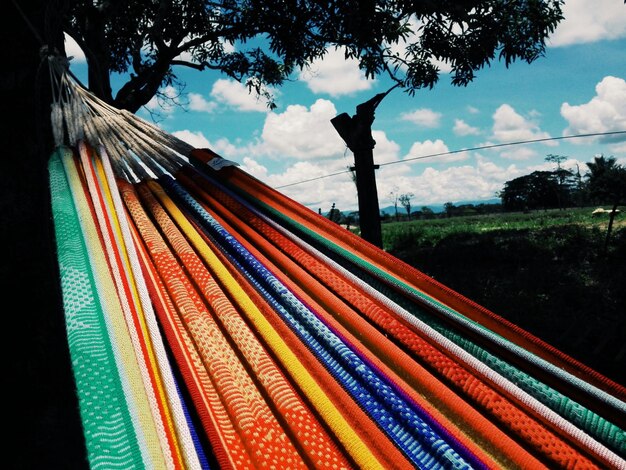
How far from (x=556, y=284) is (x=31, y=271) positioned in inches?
195

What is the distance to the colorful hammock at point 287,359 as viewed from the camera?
60cm

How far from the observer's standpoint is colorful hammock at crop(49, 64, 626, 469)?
0.60 metres

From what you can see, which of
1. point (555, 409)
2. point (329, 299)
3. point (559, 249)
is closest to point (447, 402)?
point (555, 409)

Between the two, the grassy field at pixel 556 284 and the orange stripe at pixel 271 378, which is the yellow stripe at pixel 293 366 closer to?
the orange stripe at pixel 271 378

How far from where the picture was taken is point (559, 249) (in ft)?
22.7

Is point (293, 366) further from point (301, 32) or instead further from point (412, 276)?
point (301, 32)

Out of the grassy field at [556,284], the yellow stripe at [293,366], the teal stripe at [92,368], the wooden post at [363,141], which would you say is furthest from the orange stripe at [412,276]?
the grassy field at [556,284]

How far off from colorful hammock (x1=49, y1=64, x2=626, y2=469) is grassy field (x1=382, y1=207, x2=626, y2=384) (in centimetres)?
258

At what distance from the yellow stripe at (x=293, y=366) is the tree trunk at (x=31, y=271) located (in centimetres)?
50

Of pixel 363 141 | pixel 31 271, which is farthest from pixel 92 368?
pixel 363 141

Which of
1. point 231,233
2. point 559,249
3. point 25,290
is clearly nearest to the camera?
point 231,233

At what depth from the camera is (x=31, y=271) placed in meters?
1.28

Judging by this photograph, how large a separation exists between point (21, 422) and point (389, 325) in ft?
3.29

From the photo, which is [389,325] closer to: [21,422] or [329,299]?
[329,299]
